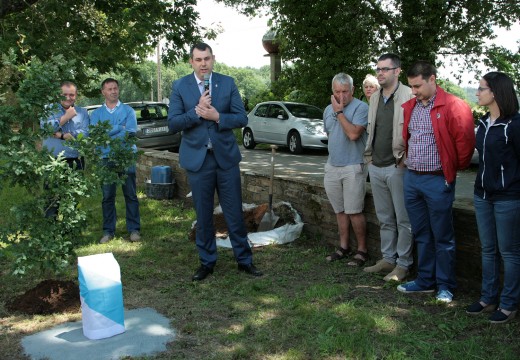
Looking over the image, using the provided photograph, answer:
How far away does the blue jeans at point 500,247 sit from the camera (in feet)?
12.7

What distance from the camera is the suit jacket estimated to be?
510 centimetres

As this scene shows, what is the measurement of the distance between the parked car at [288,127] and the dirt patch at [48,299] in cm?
1224

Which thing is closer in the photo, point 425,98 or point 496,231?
point 496,231

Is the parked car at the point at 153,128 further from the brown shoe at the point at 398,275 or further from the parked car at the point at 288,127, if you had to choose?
the brown shoe at the point at 398,275

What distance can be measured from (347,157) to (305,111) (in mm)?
12226

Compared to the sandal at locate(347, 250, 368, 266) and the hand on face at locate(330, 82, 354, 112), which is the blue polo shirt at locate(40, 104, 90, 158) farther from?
the sandal at locate(347, 250, 368, 266)

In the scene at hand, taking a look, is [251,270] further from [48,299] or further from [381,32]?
[381,32]

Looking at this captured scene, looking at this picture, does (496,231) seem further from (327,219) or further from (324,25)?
(324,25)

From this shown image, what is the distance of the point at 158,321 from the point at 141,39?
18.7ft

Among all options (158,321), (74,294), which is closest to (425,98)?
(158,321)

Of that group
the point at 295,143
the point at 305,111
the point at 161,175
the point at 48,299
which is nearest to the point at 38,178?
the point at 48,299

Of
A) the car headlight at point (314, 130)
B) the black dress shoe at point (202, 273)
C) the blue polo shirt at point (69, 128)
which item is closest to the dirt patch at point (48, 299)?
the black dress shoe at point (202, 273)

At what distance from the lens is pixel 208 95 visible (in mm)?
4945

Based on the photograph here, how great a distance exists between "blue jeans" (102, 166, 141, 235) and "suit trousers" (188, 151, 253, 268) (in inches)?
66.4
